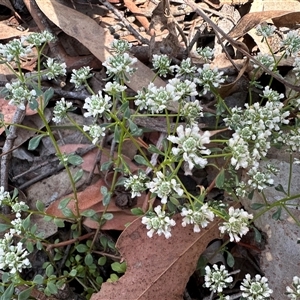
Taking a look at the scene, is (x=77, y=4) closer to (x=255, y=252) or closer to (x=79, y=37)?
(x=79, y=37)

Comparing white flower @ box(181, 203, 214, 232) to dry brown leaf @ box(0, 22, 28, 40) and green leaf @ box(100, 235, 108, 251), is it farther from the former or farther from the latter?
dry brown leaf @ box(0, 22, 28, 40)

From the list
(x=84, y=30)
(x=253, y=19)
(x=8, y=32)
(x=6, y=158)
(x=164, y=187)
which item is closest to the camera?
(x=164, y=187)

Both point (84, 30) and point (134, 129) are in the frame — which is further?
point (84, 30)

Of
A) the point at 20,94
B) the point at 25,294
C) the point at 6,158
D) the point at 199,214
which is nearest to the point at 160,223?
the point at 199,214

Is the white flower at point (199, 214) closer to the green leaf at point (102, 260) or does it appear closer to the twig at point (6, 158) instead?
the green leaf at point (102, 260)

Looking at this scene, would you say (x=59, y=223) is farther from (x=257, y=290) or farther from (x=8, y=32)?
(x=8, y=32)
